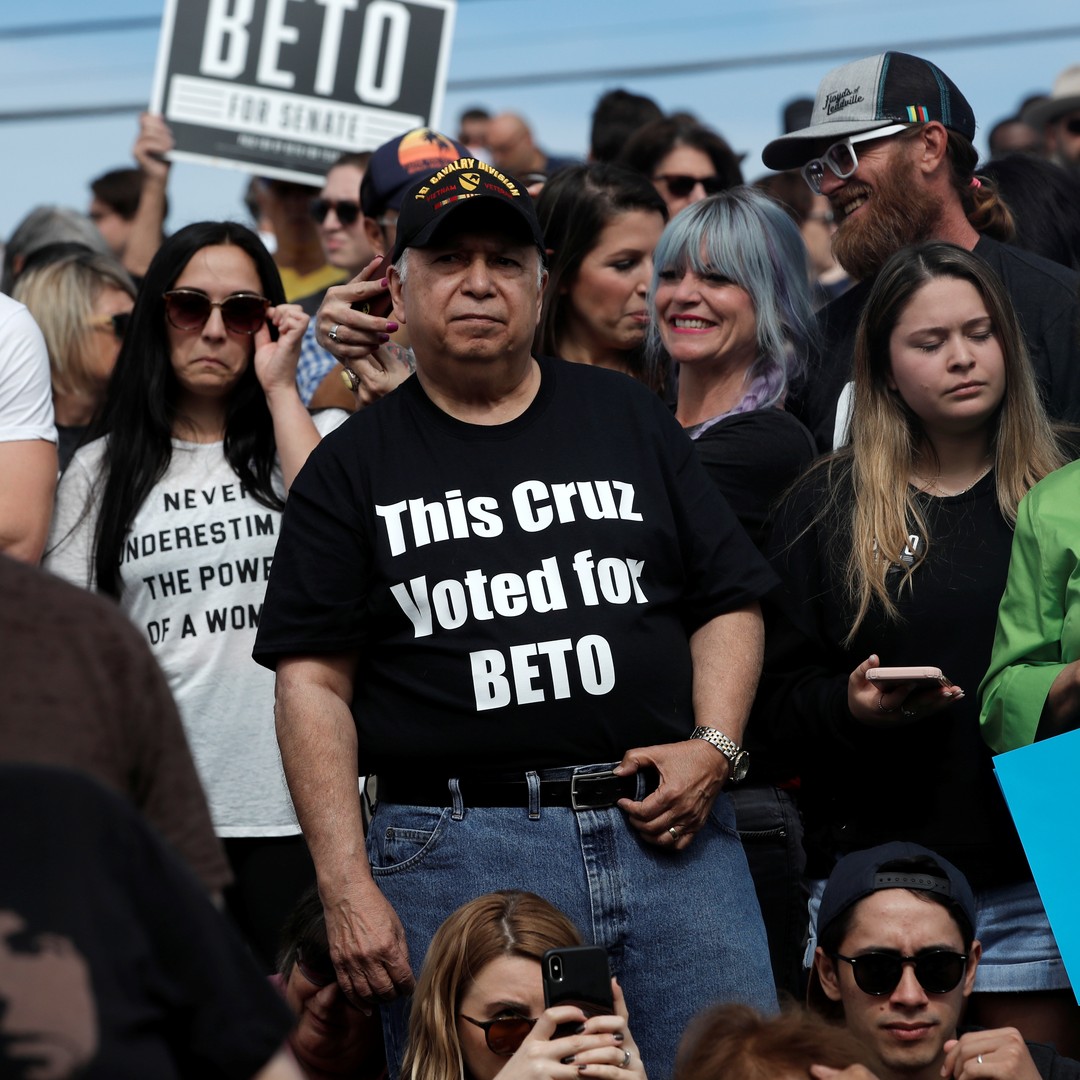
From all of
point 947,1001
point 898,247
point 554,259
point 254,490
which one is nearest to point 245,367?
point 254,490

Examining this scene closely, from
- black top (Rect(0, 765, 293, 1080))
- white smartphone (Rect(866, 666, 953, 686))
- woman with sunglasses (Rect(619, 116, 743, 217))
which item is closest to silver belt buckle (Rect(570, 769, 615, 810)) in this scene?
white smartphone (Rect(866, 666, 953, 686))

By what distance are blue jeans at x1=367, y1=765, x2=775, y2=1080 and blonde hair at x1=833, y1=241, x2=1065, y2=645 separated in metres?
0.72

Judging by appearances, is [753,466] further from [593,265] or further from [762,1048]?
[762,1048]

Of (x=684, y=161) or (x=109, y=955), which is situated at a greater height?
(x=684, y=161)

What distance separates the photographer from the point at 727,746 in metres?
2.99

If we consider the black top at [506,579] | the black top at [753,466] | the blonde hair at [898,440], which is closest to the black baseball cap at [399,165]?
the black top at [753,466]

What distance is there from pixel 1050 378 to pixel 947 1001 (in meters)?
1.43

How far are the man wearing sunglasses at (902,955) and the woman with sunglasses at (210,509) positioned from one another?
51.9 inches

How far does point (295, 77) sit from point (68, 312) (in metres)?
1.59

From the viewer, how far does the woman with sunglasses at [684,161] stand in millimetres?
5617

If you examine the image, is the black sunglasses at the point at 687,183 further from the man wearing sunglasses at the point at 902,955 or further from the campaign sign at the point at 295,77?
the man wearing sunglasses at the point at 902,955

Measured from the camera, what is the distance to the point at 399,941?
2846 millimetres

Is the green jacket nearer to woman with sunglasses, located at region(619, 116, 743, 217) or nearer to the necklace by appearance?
the necklace

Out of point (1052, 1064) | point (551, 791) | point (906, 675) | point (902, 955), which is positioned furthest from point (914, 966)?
point (551, 791)
